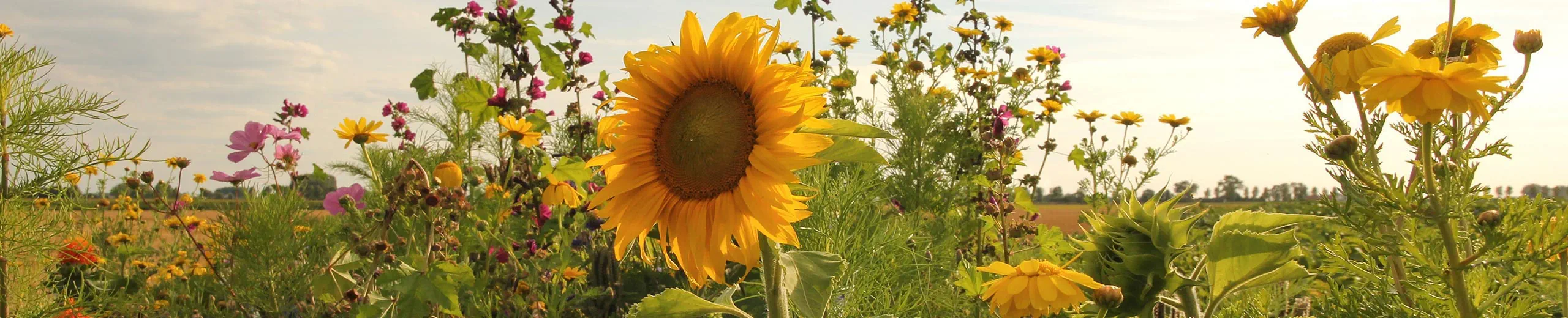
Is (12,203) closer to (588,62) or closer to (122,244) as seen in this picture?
(588,62)

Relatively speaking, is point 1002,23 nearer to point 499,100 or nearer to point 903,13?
point 903,13

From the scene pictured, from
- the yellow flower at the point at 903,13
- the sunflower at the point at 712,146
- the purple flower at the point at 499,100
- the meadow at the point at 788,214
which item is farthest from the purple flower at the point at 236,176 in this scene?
the yellow flower at the point at 903,13

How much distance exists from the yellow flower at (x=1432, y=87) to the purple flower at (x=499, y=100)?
276cm

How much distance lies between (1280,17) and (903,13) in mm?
3679

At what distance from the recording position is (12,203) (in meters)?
2.21

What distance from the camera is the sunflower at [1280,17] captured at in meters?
1.39

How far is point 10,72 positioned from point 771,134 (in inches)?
87.9

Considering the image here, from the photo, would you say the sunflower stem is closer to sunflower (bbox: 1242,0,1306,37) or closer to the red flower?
sunflower (bbox: 1242,0,1306,37)

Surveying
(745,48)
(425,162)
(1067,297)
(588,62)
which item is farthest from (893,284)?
(425,162)

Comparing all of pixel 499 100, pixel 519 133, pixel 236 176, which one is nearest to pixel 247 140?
pixel 236 176

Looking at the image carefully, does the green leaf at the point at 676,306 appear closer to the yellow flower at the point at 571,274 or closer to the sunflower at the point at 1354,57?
the sunflower at the point at 1354,57

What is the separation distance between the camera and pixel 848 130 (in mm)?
1118

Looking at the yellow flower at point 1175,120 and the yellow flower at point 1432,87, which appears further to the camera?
the yellow flower at point 1175,120

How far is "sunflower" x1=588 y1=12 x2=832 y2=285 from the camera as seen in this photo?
45.7 inches
